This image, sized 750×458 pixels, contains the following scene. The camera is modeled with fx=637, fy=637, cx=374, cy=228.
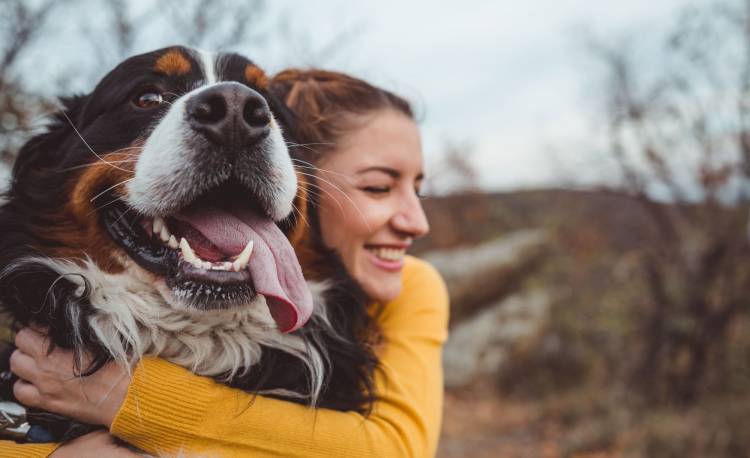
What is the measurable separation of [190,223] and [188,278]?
0.20 meters

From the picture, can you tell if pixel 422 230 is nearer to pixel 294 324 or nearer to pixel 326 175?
pixel 326 175

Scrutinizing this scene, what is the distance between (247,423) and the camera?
1.86 metres

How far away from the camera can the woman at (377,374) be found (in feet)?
6.01

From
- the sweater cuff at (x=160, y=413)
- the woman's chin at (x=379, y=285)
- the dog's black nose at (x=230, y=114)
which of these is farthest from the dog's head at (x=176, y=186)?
the woman's chin at (x=379, y=285)

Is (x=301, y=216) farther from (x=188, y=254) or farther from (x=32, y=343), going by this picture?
(x=32, y=343)

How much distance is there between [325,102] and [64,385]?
1518mm

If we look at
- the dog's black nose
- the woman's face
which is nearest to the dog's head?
the dog's black nose

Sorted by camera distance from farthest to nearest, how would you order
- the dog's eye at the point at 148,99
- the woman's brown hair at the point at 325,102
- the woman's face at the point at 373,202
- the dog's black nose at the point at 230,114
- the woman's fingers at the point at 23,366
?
the woman's brown hair at the point at 325,102 < the woman's face at the point at 373,202 < the dog's eye at the point at 148,99 < the woman's fingers at the point at 23,366 < the dog's black nose at the point at 230,114

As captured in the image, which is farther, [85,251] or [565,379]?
[565,379]

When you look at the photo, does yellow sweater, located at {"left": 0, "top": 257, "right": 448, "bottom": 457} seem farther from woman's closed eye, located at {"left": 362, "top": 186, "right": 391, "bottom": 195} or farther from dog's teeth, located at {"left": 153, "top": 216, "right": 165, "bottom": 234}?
woman's closed eye, located at {"left": 362, "top": 186, "right": 391, "bottom": 195}

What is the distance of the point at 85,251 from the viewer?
6.66 feet

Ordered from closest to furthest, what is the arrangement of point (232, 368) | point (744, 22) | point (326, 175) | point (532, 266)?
point (232, 368) → point (326, 175) → point (744, 22) → point (532, 266)

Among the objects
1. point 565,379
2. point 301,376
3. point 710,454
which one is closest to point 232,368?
point 301,376

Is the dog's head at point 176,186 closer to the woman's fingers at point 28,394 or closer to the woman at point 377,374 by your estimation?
the woman at point 377,374
